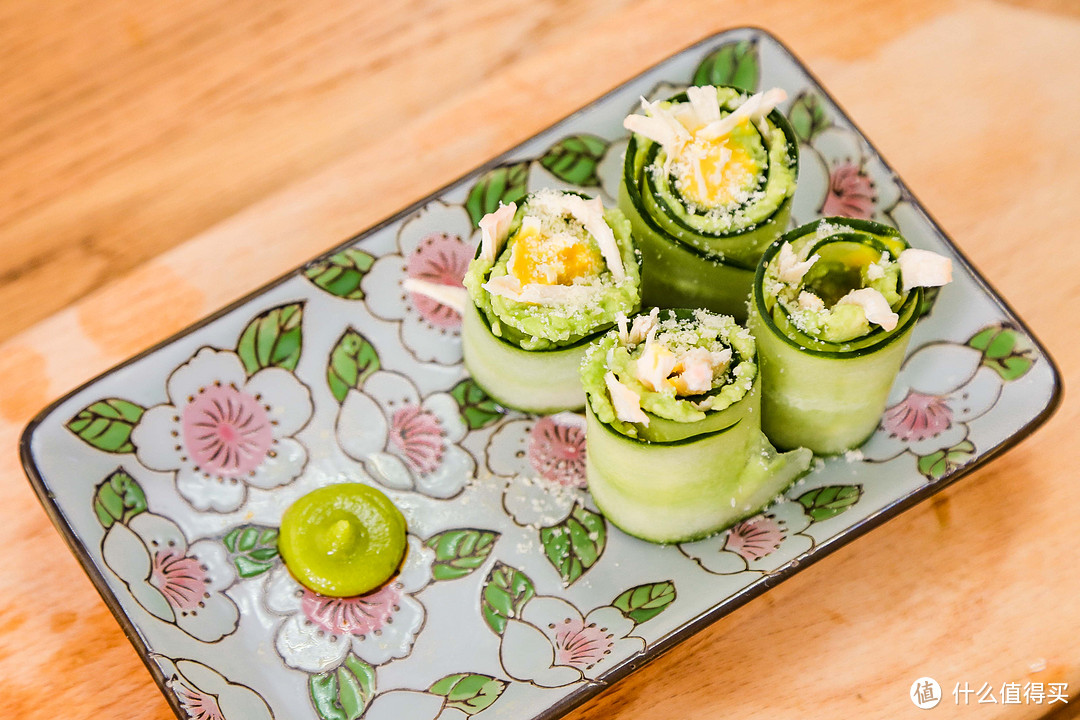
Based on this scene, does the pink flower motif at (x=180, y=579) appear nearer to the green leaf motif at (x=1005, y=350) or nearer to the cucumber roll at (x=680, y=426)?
the cucumber roll at (x=680, y=426)

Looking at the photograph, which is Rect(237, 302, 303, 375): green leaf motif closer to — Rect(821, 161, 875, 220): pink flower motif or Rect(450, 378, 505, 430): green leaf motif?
Rect(450, 378, 505, 430): green leaf motif

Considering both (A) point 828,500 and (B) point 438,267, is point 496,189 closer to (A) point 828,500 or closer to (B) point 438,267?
(B) point 438,267

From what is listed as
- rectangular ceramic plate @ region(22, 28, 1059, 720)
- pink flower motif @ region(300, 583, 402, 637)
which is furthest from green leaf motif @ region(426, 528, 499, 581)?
pink flower motif @ region(300, 583, 402, 637)

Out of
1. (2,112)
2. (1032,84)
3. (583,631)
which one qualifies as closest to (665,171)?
(583,631)

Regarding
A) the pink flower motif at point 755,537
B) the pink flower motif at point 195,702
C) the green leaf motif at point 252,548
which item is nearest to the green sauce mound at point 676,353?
the pink flower motif at point 755,537

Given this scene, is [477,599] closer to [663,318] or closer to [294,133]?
[663,318]

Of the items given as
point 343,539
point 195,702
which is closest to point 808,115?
point 343,539
